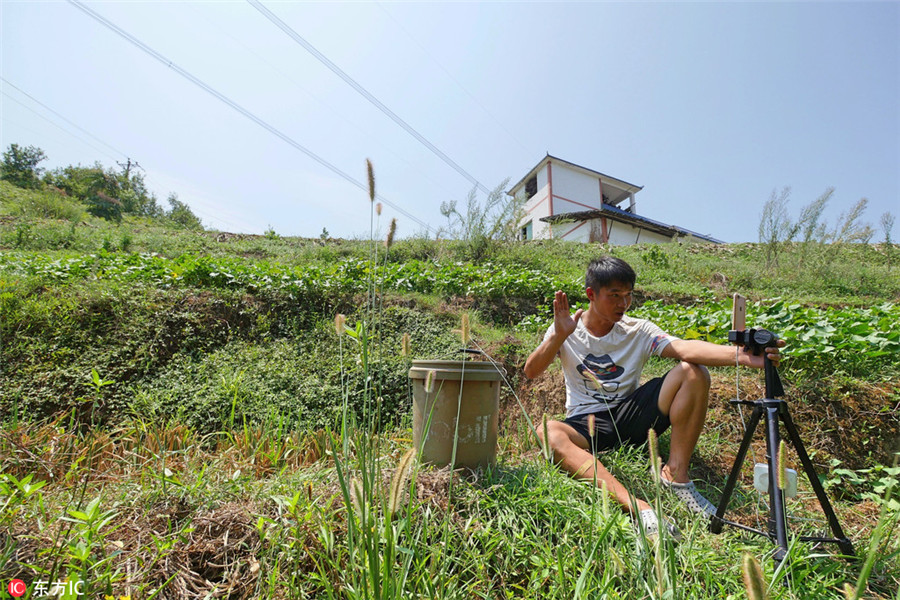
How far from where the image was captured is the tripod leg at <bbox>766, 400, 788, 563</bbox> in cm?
134

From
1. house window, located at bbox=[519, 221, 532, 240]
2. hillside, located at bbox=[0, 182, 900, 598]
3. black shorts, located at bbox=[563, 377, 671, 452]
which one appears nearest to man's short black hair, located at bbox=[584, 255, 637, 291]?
black shorts, located at bbox=[563, 377, 671, 452]

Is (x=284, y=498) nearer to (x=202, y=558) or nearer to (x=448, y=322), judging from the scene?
(x=202, y=558)

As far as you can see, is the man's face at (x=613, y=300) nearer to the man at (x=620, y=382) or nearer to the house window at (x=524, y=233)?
the man at (x=620, y=382)

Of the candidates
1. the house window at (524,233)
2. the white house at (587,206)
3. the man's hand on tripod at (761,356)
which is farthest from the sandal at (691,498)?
the white house at (587,206)

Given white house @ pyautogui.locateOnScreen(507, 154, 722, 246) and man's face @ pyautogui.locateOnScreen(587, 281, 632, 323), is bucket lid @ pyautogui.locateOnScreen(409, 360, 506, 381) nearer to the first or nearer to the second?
man's face @ pyautogui.locateOnScreen(587, 281, 632, 323)

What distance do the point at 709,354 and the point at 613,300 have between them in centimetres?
53

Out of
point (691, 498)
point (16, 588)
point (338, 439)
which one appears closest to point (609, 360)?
point (691, 498)

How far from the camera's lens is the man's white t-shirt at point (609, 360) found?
254 centimetres

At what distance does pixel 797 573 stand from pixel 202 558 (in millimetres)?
2065

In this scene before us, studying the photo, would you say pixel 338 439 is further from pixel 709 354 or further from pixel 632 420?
pixel 709 354

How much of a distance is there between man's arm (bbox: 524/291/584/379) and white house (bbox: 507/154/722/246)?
49.8 ft

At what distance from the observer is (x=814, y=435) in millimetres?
2832

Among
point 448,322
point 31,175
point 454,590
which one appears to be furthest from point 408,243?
point 31,175

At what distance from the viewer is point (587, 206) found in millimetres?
22000
